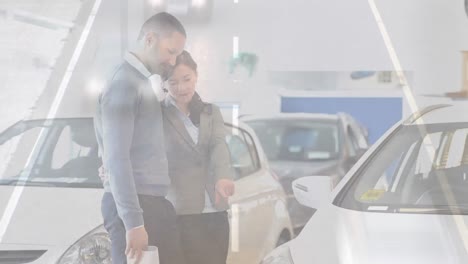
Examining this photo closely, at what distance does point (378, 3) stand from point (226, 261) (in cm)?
121

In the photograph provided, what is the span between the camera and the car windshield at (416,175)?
252 cm

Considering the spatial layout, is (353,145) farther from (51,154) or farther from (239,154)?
(51,154)

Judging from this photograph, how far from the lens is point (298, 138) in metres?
2.58

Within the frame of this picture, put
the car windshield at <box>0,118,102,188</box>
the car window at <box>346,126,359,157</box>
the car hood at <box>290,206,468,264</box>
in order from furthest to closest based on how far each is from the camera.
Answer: the car windshield at <box>0,118,102,188</box>, the car window at <box>346,126,359,157</box>, the car hood at <box>290,206,468,264</box>

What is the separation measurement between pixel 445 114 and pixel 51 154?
163 centimetres

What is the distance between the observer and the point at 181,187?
8.56 ft

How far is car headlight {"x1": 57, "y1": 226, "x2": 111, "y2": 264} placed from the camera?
8.72 ft

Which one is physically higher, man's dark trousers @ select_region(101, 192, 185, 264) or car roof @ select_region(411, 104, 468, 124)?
Answer: car roof @ select_region(411, 104, 468, 124)

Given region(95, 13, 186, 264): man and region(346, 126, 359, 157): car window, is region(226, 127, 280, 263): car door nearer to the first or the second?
region(95, 13, 186, 264): man

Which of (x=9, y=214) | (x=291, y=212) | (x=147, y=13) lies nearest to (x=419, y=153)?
(x=291, y=212)
